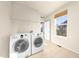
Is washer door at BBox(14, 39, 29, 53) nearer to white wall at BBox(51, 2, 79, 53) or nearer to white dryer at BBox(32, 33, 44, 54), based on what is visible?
white dryer at BBox(32, 33, 44, 54)

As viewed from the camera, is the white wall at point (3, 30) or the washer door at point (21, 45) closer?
the white wall at point (3, 30)

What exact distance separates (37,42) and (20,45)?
64cm

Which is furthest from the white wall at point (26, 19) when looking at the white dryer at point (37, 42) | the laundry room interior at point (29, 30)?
the white dryer at point (37, 42)

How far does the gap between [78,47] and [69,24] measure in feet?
2.74

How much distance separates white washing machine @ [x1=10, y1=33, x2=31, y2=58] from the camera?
165 cm

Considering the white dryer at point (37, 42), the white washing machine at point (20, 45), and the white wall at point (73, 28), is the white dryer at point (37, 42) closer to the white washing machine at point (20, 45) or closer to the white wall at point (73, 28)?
the white washing machine at point (20, 45)

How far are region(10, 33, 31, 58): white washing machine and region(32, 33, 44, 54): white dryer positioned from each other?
0.17 metres

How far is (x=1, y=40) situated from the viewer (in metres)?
1.42

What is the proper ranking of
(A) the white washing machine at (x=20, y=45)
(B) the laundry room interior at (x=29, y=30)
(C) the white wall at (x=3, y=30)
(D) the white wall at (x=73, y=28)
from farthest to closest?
(D) the white wall at (x=73, y=28) → (A) the white washing machine at (x=20, y=45) → (B) the laundry room interior at (x=29, y=30) → (C) the white wall at (x=3, y=30)

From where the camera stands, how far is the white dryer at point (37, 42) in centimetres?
217

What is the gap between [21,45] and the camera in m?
1.83

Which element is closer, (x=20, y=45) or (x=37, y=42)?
(x=20, y=45)

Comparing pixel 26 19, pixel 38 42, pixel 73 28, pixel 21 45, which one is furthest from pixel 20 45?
pixel 73 28

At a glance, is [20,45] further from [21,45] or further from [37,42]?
[37,42]
